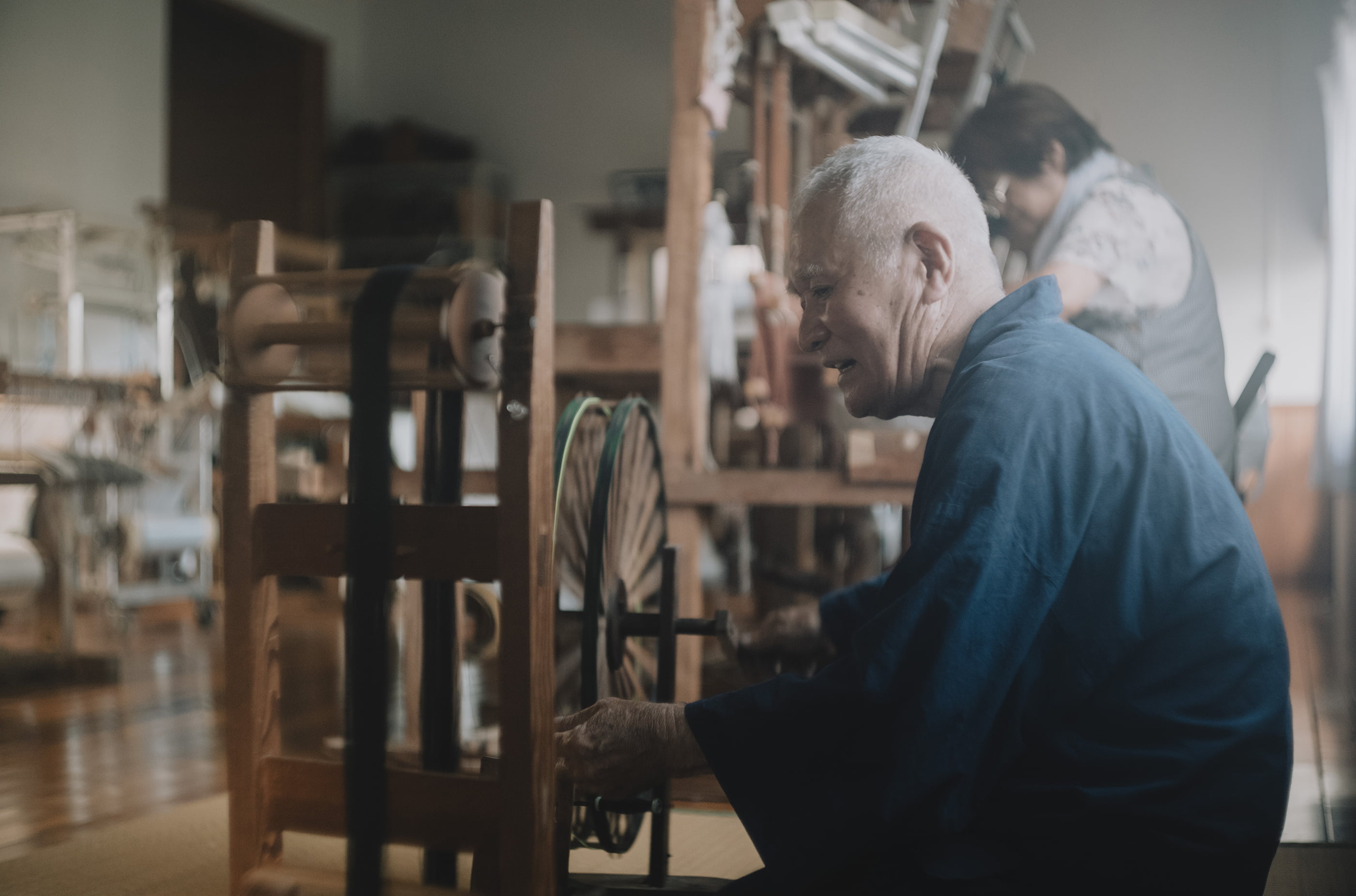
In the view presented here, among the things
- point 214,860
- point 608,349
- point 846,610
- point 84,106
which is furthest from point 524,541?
point 84,106

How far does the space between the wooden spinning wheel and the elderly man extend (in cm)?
27

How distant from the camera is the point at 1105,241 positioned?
195 cm

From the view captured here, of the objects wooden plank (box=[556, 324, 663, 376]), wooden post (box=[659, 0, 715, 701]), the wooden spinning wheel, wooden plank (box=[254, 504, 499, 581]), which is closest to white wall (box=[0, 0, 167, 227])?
wooden plank (box=[556, 324, 663, 376])

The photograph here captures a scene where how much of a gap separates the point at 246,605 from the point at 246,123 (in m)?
6.88

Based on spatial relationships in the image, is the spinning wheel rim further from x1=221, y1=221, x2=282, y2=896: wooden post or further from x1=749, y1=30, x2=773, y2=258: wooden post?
x1=749, y1=30, x2=773, y2=258: wooden post

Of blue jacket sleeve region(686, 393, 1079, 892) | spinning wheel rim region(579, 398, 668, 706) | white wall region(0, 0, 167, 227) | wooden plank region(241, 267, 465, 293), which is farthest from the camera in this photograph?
white wall region(0, 0, 167, 227)

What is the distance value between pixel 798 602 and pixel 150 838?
6.35 feet

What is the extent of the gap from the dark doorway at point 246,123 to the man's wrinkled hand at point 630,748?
22.1 ft

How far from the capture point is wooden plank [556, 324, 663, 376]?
2.27 meters

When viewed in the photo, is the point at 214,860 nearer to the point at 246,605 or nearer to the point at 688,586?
the point at 246,605

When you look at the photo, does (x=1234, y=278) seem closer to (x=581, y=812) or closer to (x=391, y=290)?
(x=581, y=812)

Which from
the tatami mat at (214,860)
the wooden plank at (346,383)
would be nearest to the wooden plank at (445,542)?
the wooden plank at (346,383)

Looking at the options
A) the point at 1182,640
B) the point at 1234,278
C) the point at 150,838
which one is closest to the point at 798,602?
the point at 1234,278

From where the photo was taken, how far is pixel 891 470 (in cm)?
205
